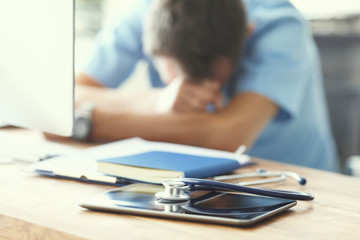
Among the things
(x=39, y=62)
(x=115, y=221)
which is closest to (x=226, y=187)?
(x=115, y=221)

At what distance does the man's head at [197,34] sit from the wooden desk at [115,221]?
0.73 m

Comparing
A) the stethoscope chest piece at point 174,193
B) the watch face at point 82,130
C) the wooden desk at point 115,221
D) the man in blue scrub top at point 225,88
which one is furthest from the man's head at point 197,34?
the stethoscope chest piece at point 174,193

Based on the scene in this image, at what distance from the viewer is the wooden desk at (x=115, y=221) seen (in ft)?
2.27

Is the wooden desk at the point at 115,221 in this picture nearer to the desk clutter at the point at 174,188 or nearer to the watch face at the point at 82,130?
the desk clutter at the point at 174,188

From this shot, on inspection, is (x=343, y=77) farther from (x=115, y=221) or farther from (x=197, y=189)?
(x=115, y=221)

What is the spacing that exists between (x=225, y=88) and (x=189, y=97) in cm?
20

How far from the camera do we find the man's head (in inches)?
→ 62.5

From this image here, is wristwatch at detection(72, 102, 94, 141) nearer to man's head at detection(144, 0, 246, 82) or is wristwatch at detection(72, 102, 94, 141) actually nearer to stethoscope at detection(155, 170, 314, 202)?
man's head at detection(144, 0, 246, 82)

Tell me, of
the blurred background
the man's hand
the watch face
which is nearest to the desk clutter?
the watch face

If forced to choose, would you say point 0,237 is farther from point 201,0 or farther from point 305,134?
point 305,134

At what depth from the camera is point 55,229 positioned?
27.5 inches

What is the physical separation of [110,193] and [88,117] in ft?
2.22

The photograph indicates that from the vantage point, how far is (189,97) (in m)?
1.59

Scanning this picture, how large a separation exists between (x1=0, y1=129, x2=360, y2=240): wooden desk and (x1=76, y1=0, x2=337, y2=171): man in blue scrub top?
1.80ft
